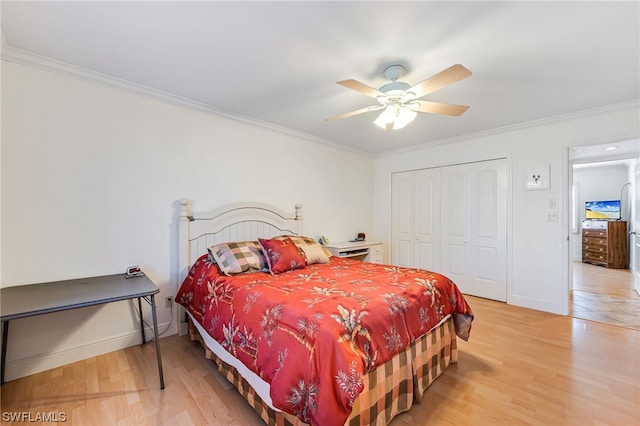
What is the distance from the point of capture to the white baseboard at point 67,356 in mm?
1972

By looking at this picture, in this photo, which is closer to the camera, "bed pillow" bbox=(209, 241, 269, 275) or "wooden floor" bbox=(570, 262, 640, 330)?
"bed pillow" bbox=(209, 241, 269, 275)

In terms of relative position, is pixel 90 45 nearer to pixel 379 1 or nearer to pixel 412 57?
pixel 379 1

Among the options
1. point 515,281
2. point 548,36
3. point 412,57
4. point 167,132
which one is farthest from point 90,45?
point 515,281

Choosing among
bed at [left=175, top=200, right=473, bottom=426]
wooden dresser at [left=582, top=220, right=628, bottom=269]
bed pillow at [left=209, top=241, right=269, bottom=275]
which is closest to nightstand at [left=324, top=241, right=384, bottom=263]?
bed at [left=175, top=200, right=473, bottom=426]

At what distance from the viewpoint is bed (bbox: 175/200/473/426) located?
1.25m

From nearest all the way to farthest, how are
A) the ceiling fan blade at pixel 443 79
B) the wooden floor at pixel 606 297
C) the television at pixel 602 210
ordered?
1. the ceiling fan blade at pixel 443 79
2. the wooden floor at pixel 606 297
3. the television at pixel 602 210

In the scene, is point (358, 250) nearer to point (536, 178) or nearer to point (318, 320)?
point (536, 178)

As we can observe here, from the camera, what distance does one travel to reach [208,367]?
7.03ft

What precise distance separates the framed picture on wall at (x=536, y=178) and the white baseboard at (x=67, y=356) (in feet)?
15.1

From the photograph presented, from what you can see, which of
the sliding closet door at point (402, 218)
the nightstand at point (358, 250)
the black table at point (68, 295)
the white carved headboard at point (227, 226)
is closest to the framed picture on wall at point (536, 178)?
the sliding closet door at point (402, 218)

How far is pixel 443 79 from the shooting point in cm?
176

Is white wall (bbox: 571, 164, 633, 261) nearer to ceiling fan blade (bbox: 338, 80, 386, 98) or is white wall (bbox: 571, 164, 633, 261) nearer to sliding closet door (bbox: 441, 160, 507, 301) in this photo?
sliding closet door (bbox: 441, 160, 507, 301)

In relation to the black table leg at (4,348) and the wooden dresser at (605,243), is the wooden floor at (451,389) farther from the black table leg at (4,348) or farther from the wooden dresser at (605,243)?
the wooden dresser at (605,243)

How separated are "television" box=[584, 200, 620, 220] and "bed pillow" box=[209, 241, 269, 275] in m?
8.24
